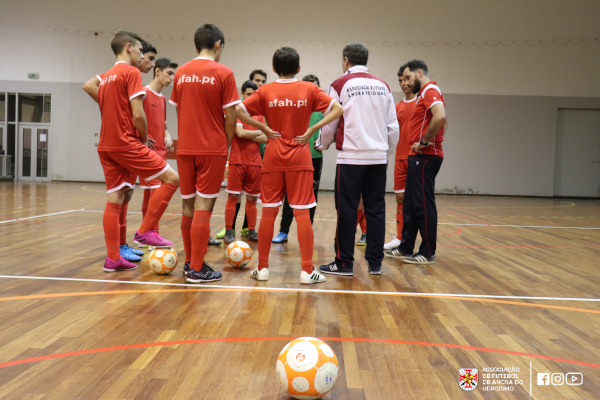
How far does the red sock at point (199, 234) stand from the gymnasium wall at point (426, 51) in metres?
12.1

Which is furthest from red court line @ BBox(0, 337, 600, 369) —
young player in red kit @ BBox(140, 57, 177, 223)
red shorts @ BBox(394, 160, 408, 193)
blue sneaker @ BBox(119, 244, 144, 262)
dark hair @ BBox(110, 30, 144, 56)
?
red shorts @ BBox(394, 160, 408, 193)

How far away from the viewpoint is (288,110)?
345 centimetres

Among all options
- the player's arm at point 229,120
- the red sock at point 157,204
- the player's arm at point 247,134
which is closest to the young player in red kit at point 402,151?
the player's arm at point 247,134

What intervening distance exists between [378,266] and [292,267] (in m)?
0.74

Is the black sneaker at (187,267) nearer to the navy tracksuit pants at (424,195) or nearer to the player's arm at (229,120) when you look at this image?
the player's arm at (229,120)

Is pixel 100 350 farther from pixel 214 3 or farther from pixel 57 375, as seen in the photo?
pixel 214 3

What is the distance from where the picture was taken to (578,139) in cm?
1546

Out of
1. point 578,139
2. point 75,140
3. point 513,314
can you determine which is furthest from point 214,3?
point 513,314

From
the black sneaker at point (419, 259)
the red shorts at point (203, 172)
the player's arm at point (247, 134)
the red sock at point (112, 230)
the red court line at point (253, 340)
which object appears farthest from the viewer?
the player's arm at point (247, 134)

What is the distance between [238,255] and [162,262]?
2.01ft

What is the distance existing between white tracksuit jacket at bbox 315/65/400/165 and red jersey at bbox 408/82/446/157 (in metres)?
0.64

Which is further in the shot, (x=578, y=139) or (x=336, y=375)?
(x=578, y=139)

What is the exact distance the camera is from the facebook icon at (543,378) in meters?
1.97

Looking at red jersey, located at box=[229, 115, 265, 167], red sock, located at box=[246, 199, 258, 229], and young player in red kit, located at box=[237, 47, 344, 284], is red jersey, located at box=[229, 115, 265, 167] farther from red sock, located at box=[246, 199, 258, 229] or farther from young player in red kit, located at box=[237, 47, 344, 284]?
young player in red kit, located at box=[237, 47, 344, 284]
